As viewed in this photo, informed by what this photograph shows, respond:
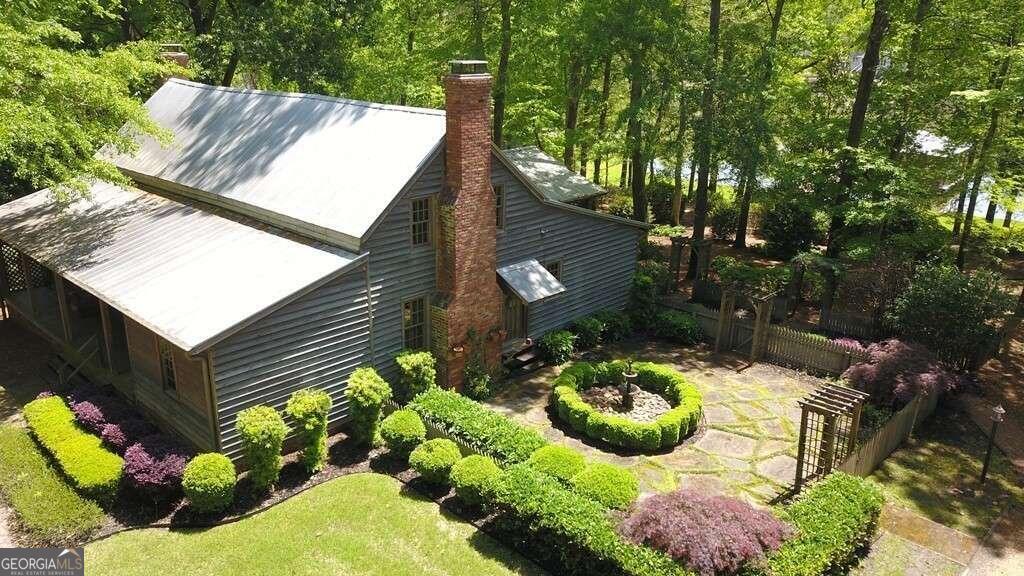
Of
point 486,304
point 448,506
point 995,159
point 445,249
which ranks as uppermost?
point 995,159

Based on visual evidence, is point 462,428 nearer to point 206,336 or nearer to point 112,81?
point 206,336

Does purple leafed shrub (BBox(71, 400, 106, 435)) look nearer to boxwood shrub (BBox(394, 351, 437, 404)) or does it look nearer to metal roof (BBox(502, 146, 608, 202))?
boxwood shrub (BBox(394, 351, 437, 404))

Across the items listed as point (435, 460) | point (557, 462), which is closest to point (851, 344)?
point (557, 462)

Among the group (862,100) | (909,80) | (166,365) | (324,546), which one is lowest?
(324,546)

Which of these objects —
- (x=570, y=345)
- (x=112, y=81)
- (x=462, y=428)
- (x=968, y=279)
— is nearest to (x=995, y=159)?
(x=968, y=279)

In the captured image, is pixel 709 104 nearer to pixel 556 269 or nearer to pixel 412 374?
pixel 556 269
